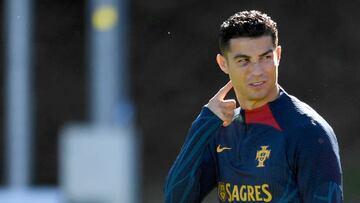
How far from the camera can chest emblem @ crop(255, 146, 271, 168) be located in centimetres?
349

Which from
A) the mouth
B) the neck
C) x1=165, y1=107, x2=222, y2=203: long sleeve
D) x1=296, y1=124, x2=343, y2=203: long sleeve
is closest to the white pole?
x1=165, y1=107, x2=222, y2=203: long sleeve

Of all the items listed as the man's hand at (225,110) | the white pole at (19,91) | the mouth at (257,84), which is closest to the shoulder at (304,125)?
the mouth at (257,84)

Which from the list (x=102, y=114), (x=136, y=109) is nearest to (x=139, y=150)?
(x=136, y=109)

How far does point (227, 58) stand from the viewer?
3684 millimetres

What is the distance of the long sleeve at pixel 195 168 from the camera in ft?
12.1

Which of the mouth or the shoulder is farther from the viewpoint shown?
the mouth

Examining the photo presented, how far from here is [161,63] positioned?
12.6 metres

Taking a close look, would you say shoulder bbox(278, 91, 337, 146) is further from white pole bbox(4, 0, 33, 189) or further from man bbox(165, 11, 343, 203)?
white pole bbox(4, 0, 33, 189)

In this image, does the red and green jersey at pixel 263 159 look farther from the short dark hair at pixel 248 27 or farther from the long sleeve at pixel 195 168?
the short dark hair at pixel 248 27

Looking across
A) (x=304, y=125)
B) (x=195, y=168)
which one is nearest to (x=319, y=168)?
(x=304, y=125)

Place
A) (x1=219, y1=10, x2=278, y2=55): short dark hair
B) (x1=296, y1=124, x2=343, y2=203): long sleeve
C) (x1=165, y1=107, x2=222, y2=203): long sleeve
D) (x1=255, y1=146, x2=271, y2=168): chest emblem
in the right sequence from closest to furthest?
(x1=296, y1=124, x2=343, y2=203): long sleeve, (x1=255, y1=146, x2=271, y2=168): chest emblem, (x1=219, y1=10, x2=278, y2=55): short dark hair, (x1=165, y1=107, x2=222, y2=203): long sleeve

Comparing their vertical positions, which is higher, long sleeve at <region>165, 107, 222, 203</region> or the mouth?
the mouth

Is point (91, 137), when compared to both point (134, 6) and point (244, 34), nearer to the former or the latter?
point (244, 34)

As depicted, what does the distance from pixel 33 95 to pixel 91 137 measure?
781 cm
